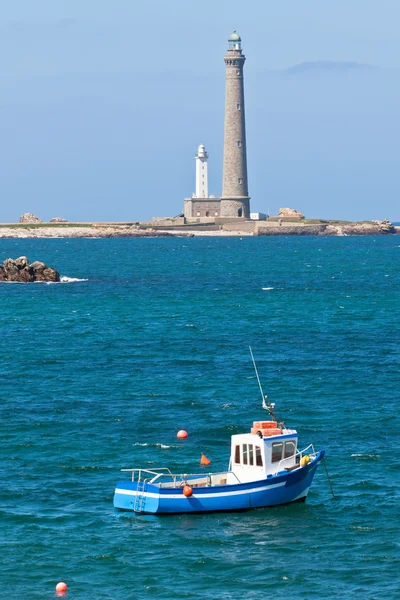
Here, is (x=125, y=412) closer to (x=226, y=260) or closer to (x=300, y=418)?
(x=300, y=418)

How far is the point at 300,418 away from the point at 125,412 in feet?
21.5

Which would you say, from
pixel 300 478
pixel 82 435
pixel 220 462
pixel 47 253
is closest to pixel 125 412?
pixel 82 435

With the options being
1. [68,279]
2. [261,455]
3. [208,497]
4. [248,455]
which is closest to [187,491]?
[208,497]

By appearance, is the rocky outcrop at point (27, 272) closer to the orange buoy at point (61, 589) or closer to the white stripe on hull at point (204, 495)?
the white stripe on hull at point (204, 495)

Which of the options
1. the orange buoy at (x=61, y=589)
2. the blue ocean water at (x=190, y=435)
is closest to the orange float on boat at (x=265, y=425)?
the blue ocean water at (x=190, y=435)

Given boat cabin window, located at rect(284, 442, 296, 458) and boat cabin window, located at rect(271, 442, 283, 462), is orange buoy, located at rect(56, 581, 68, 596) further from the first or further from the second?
boat cabin window, located at rect(284, 442, 296, 458)

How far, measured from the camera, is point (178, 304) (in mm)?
88500

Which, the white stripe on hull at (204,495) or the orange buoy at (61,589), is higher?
the white stripe on hull at (204,495)

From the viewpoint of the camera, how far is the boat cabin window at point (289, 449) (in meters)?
32.8

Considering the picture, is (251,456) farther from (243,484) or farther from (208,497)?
(208,497)

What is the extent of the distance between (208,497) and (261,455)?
1.92 meters

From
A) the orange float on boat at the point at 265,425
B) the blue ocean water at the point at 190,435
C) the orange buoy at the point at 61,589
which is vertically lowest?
the orange buoy at the point at 61,589

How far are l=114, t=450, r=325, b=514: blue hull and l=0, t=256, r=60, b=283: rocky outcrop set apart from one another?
7897 cm

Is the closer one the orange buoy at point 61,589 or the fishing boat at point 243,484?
the orange buoy at point 61,589
